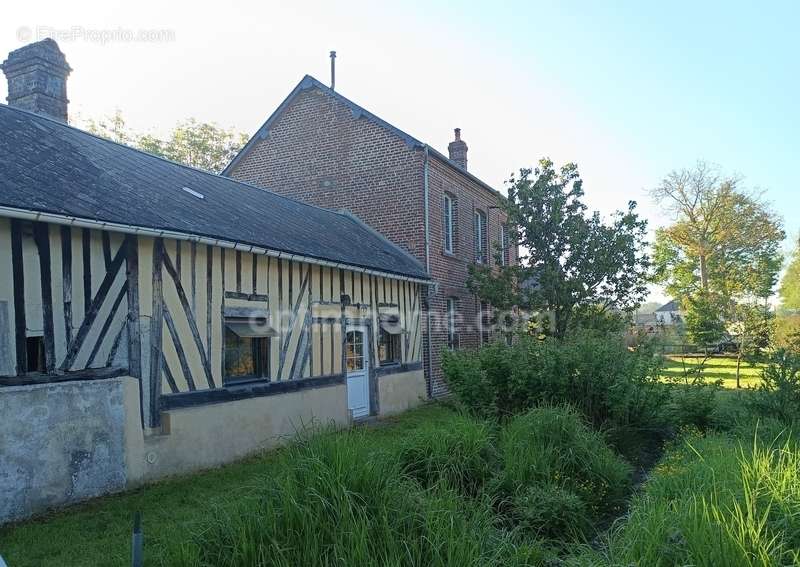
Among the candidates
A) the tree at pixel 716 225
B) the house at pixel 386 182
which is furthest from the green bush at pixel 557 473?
the tree at pixel 716 225

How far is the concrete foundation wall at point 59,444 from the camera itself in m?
5.09

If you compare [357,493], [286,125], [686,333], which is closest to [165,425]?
[357,493]

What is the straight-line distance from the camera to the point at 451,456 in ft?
15.8

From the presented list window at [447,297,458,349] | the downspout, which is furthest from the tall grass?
window at [447,297,458,349]

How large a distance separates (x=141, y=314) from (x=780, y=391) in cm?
751

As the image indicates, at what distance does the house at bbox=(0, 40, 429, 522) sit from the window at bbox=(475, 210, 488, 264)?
622cm

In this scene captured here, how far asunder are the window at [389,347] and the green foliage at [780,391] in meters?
7.10

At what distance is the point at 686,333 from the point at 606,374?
1839 centimetres

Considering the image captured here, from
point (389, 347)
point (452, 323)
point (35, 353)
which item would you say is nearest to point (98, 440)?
point (35, 353)

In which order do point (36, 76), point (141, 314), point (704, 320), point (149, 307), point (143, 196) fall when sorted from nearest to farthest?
point (141, 314)
point (149, 307)
point (143, 196)
point (36, 76)
point (704, 320)

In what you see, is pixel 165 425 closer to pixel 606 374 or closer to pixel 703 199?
pixel 606 374

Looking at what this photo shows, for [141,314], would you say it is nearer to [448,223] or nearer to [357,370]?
[357,370]

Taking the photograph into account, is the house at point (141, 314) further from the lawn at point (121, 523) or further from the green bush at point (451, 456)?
the green bush at point (451, 456)

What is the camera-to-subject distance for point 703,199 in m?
34.4
